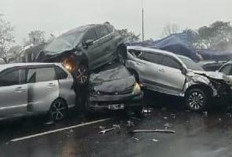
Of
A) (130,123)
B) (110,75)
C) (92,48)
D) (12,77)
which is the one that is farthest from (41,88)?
(92,48)

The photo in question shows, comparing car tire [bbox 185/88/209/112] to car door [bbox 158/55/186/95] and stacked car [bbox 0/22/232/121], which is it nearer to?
stacked car [bbox 0/22/232/121]

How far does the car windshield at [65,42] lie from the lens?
16.3m

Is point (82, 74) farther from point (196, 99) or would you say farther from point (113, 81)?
point (196, 99)

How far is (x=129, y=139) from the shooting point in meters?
10.9

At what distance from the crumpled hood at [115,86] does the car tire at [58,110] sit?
1025 millimetres

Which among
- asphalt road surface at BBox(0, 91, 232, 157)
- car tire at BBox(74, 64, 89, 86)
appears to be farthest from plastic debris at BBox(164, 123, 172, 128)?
car tire at BBox(74, 64, 89, 86)

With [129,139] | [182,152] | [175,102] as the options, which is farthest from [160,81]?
[182,152]

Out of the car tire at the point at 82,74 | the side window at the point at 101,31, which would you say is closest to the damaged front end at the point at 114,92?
the car tire at the point at 82,74

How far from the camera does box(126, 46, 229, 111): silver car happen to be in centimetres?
1527

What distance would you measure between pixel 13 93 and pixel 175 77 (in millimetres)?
5700

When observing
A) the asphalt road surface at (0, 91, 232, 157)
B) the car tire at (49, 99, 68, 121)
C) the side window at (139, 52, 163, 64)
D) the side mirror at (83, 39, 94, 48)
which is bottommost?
the asphalt road surface at (0, 91, 232, 157)

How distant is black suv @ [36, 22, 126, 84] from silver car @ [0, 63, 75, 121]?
4.52 feet

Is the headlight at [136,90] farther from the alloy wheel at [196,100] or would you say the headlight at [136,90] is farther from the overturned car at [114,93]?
the alloy wheel at [196,100]

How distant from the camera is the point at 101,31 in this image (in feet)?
57.2
